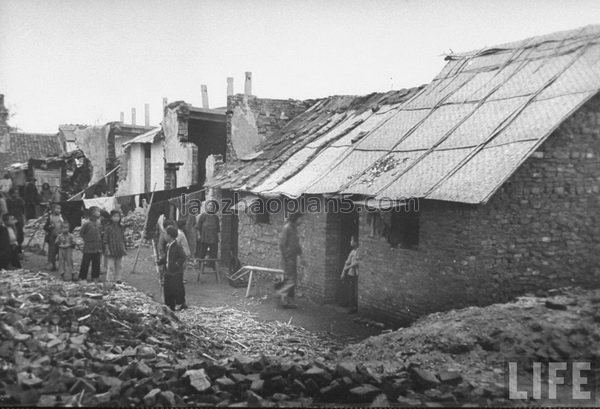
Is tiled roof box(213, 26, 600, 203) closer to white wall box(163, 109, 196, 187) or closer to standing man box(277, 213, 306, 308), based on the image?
standing man box(277, 213, 306, 308)

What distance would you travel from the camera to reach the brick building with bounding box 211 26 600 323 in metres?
8.82

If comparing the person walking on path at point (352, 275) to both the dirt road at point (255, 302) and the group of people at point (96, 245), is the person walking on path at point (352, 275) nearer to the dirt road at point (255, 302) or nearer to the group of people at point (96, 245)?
the dirt road at point (255, 302)

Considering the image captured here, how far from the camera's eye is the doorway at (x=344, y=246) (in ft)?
39.5

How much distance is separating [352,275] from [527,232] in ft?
12.2

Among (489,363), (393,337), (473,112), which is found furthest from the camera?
(473,112)

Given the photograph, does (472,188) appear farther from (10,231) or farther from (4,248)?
(10,231)

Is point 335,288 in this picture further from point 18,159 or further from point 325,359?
point 18,159

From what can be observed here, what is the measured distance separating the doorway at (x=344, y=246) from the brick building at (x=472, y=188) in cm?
4

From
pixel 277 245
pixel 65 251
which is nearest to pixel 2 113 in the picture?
pixel 65 251

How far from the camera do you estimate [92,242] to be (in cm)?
1258

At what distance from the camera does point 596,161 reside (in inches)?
362

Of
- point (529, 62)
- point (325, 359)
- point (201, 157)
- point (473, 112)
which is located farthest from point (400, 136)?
point (201, 157)

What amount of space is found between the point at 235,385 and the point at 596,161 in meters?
6.98

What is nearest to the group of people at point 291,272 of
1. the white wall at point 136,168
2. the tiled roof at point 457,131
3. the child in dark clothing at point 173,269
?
the tiled roof at point 457,131
